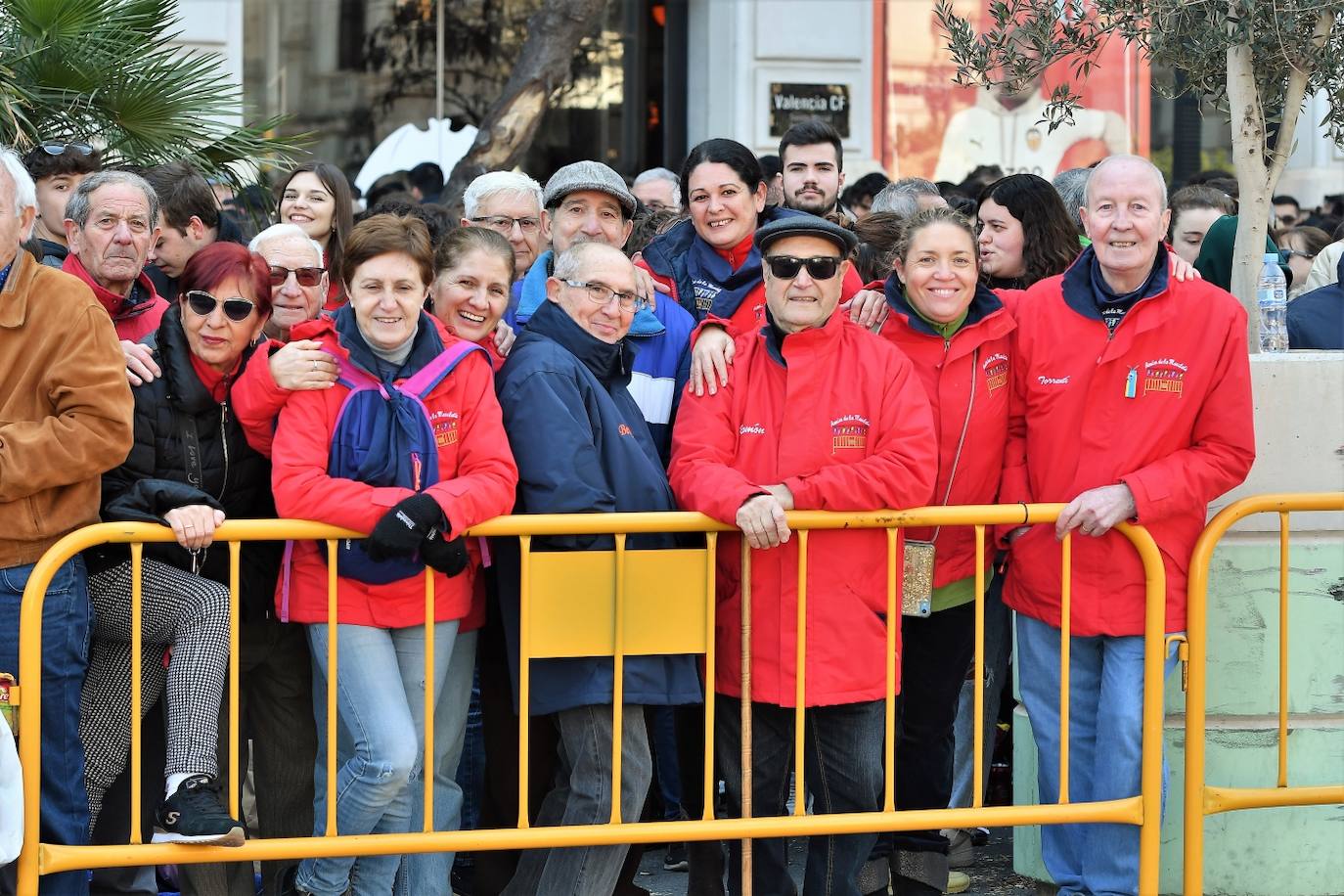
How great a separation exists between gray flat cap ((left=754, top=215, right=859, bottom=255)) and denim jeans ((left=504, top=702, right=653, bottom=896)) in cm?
141

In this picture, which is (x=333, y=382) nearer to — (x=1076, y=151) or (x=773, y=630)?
(x=773, y=630)

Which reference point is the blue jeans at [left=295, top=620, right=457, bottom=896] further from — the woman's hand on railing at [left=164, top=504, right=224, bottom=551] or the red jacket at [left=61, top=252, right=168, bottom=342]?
the red jacket at [left=61, top=252, right=168, bottom=342]

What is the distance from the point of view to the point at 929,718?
17.6ft

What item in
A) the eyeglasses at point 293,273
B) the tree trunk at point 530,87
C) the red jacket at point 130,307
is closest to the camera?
the red jacket at point 130,307

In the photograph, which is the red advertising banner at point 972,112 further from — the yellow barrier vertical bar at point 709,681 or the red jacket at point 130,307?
the yellow barrier vertical bar at point 709,681

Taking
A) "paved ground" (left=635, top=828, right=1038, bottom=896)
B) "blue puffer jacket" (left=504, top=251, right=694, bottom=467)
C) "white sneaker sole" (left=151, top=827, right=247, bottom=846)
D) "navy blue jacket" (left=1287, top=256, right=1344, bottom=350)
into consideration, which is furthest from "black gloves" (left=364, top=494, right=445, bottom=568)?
"navy blue jacket" (left=1287, top=256, right=1344, bottom=350)

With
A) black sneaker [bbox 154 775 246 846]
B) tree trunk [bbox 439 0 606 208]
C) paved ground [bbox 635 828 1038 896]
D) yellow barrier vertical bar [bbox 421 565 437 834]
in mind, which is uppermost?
tree trunk [bbox 439 0 606 208]

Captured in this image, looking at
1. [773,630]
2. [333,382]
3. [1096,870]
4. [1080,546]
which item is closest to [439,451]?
[333,382]

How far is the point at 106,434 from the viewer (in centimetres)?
443

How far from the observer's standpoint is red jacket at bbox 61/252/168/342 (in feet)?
17.5

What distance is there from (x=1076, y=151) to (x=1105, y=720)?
32.2ft

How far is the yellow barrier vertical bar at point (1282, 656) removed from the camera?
5.13 meters

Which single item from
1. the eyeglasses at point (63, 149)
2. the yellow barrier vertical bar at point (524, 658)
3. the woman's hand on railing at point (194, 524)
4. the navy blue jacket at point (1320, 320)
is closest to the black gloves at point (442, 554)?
the yellow barrier vertical bar at point (524, 658)

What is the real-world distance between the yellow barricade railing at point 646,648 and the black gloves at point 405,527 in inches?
5.0
